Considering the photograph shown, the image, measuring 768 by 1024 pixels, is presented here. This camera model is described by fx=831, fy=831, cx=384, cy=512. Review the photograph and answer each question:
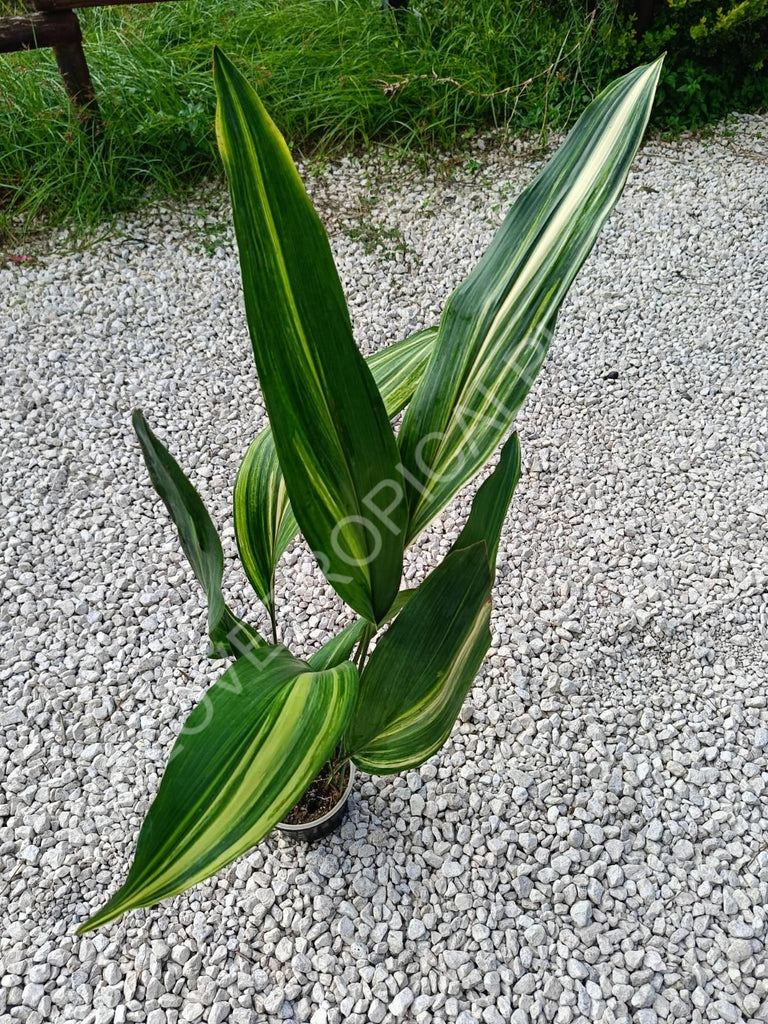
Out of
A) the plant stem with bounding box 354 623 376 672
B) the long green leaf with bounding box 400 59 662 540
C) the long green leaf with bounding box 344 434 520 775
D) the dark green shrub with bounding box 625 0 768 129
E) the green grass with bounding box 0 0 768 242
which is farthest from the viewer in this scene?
the dark green shrub with bounding box 625 0 768 129

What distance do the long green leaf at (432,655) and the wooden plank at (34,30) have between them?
7.93 feet

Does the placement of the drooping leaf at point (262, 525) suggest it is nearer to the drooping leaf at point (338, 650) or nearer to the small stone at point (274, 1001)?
the drooping leaf at point (338, 650)

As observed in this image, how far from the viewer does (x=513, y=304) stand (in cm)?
81

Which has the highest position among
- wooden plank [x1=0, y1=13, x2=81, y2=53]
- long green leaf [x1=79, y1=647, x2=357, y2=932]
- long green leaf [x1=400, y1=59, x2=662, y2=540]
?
wooden plank [x1=0, y1=13, x2=81, y2=53]

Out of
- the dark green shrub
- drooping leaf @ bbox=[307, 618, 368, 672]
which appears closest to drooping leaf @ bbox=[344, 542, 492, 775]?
drooping leaf @ bbox=[307, 618, 368, 672]

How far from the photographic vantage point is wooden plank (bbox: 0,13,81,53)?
A: 2557mm

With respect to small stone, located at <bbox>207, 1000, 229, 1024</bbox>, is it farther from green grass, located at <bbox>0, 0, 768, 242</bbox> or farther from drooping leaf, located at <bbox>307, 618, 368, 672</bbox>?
green grass, located at <bbox>0, 0, 768, 242</bbox>

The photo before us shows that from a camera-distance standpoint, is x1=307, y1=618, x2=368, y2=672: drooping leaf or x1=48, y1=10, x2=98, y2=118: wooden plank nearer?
x1=307, y1=618, x2=368, y2=672: drooping leaf

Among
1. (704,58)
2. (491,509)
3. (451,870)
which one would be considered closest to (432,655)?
(491,509)

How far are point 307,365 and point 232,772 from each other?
34cm

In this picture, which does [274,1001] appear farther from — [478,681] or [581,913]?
[478,681]

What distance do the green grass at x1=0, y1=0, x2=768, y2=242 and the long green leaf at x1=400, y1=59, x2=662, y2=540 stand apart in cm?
213

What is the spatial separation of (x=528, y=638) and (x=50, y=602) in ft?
3.16

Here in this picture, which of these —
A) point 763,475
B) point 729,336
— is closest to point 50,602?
point 763,475
